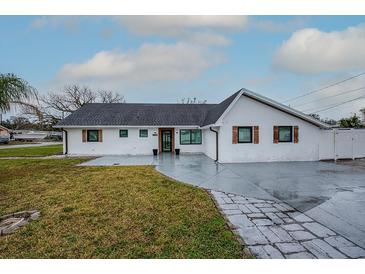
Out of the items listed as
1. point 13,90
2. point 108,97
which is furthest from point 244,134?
point 108,97

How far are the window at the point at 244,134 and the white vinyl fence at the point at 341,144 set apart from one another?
4411 mm

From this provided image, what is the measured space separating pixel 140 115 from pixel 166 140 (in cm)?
320

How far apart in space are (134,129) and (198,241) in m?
14.3

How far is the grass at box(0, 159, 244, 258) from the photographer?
3.02 m

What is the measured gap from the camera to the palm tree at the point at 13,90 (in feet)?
15.8

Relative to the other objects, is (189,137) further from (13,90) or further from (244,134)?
(13,90)

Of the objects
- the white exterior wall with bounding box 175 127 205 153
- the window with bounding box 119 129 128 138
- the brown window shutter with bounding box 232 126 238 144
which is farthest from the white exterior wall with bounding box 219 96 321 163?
the window with bounding box 119 129 128 138

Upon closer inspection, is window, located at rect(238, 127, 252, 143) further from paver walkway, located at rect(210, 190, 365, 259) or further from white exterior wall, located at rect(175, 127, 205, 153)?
paver walkway, located at rect(210, 190, 365, 259)

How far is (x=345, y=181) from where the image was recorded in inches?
285

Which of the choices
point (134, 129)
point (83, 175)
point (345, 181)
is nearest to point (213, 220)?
point (345, 181)

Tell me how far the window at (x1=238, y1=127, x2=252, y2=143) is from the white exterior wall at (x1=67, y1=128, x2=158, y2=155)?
7.39 metres

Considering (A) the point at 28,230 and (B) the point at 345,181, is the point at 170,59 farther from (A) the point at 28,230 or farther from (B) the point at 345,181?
(A) the point at 28,230

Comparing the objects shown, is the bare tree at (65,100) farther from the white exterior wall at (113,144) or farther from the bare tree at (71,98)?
the white exterior wall at (113,144)

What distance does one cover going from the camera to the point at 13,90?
4.83m
